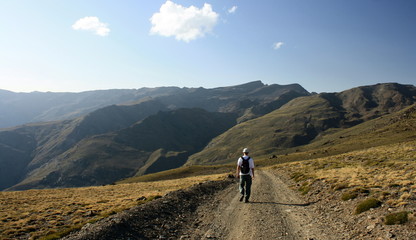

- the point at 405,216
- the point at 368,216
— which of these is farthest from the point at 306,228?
the point at 405,216

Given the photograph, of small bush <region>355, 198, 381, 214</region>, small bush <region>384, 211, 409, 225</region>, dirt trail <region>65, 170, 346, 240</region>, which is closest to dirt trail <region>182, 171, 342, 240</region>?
dirt trail <region>65, 170, 346, 240</region>

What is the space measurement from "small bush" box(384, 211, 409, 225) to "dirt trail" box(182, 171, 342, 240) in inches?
82.9

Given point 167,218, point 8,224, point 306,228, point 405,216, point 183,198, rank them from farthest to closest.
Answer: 1. point 8,224
2. point 183,198
3. point 167,218
4. point 306,228
5. point 405,216

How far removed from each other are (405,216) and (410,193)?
4.32 metres

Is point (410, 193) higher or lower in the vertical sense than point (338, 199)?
higher

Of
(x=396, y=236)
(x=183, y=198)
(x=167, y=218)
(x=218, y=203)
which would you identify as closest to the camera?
(x=396, y=236)

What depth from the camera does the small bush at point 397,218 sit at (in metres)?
10.2

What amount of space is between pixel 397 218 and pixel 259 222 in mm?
5667

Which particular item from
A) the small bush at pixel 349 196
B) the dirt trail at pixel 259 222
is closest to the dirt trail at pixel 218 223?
the dirt trail at pixel 259 222

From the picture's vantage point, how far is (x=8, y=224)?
22.2 metres

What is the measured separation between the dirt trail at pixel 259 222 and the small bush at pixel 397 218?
2107 millimetres

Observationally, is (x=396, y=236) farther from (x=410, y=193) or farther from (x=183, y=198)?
(x=183, y=198)

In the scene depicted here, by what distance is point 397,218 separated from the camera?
1040cm

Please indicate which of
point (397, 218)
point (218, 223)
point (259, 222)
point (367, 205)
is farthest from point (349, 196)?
point (218, 223)
